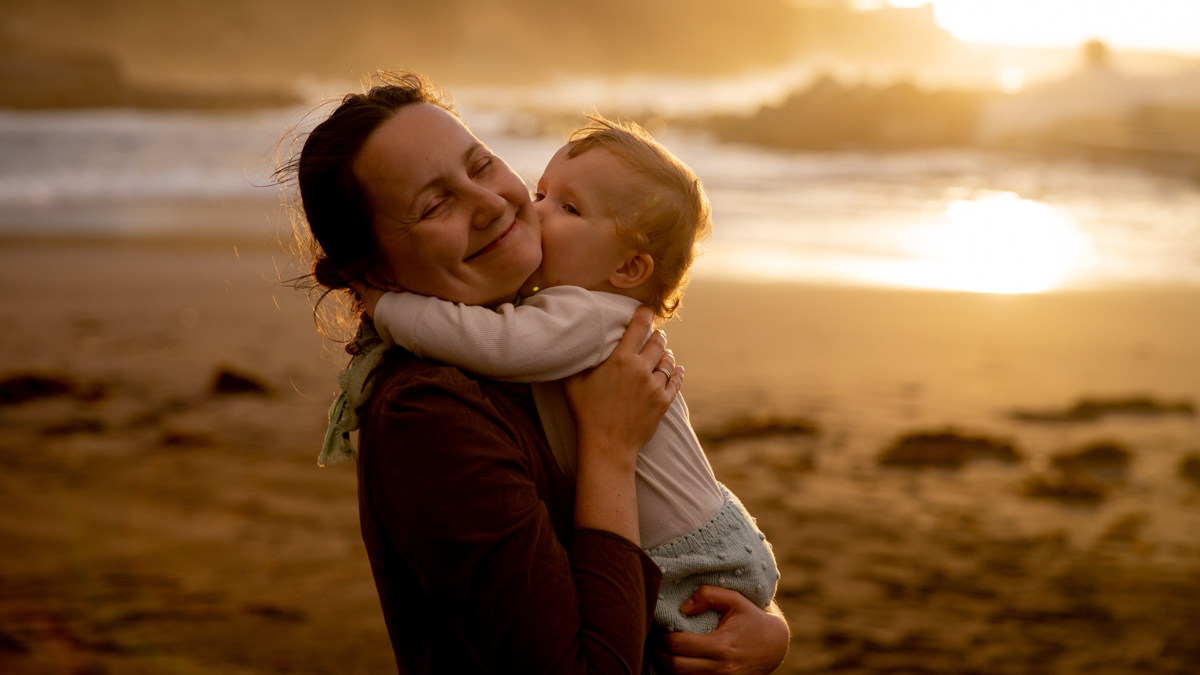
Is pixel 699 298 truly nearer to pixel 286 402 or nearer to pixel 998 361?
pixel 998 361

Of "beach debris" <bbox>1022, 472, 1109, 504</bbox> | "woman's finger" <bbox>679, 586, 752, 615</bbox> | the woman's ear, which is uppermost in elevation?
"beach debris" <bbox>1022, 472, 1109, 504</bbox>

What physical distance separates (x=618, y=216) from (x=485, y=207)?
33 cm

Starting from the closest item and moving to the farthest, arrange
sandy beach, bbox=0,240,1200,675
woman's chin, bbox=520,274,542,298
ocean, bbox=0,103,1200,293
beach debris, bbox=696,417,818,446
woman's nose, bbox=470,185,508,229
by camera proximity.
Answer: woman's nose, bbox=470,185,508,229 < woman's chin, bbox=520,274,542,298 < sandy beach, bbox=0,240,1200,675 < beach debris, bbox=696,417,818,446 < ocean, bbox=0,103,1200,293

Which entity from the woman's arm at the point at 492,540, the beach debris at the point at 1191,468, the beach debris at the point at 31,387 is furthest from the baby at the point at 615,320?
the beach debris at the point at 31,387

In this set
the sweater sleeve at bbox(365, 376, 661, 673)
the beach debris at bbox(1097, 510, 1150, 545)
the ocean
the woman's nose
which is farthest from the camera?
the ocean

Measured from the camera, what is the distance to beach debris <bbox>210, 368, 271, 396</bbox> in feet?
21.8

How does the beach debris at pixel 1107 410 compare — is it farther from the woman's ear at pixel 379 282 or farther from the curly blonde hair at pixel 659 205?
the woman's ear at pixel 379 282

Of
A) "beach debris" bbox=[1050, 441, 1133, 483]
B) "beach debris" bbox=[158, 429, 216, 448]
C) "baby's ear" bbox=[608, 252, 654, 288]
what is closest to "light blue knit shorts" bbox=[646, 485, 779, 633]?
"baby's ear" bbox=[608, 252, 654, 288]

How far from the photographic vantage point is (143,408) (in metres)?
6.29

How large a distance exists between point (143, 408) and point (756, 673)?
5729 millimetres

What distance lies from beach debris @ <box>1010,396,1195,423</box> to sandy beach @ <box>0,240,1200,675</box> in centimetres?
2

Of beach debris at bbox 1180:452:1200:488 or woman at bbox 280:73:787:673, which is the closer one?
woman at bbox 280:73:787:673

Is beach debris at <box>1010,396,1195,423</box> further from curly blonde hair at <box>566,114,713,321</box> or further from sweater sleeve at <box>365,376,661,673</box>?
sweater sleeve at <box>365,376,661,673</box>

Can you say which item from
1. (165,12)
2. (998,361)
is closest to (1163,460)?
(998,361)
